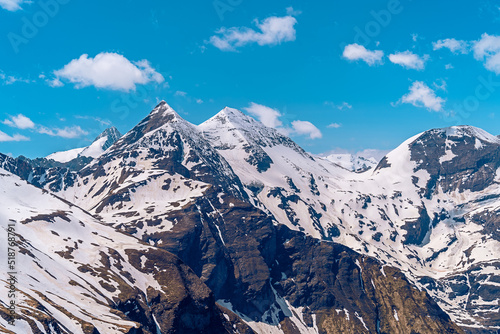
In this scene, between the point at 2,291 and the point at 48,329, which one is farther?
the point at 2,291

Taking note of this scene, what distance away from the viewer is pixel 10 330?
15862 centimetres

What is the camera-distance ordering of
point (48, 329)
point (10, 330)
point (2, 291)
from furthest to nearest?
point (2, 291)
point (48, 329)
point (10, 330)

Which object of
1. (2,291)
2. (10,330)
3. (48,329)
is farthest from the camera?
(2,291)

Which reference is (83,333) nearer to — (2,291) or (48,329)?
(48,329)

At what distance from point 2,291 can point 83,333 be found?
3589cm

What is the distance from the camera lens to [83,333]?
19938 centimetres

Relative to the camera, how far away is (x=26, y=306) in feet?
622

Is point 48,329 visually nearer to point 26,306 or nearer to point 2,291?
point 26,306

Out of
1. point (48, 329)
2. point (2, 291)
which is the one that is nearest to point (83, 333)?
point (48, 329)

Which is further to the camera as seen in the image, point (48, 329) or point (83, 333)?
point (83, 333)

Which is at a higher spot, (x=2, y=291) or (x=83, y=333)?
(x=2, y=291)

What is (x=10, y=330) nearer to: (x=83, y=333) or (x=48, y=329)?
(x=48, y=329)

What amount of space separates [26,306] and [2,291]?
51.1ft

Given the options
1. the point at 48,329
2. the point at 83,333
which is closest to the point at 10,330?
the point at 48,329
